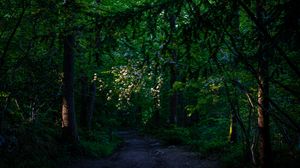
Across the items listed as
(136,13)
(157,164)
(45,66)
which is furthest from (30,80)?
(136,13)

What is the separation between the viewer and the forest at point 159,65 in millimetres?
5141

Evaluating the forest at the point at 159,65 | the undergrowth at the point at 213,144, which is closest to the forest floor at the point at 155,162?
the forest at the point at 159,65

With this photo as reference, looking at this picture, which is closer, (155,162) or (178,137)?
(155,162)

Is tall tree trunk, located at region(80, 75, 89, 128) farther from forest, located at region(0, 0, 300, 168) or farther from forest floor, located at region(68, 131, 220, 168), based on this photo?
forest floor, located at region(68, 131, 220, 168)

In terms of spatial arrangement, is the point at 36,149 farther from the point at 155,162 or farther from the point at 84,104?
the point at 84,104

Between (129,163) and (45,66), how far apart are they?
17.7 feet

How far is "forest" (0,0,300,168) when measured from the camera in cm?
514

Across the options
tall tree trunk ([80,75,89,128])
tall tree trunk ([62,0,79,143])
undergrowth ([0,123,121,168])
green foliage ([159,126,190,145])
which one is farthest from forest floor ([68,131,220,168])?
tall tree trunk ([80,75,89,128])

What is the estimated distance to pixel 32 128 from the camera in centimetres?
1376

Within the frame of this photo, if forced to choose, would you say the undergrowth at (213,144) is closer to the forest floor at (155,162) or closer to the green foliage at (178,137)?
the green foliage at (178,137)

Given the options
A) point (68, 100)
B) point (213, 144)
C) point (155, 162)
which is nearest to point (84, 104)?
point (68, 100)

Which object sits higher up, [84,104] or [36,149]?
[84,104]

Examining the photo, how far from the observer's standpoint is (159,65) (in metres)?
7.59

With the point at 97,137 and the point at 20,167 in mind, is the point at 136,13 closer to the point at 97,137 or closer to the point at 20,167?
the point at 20,167
